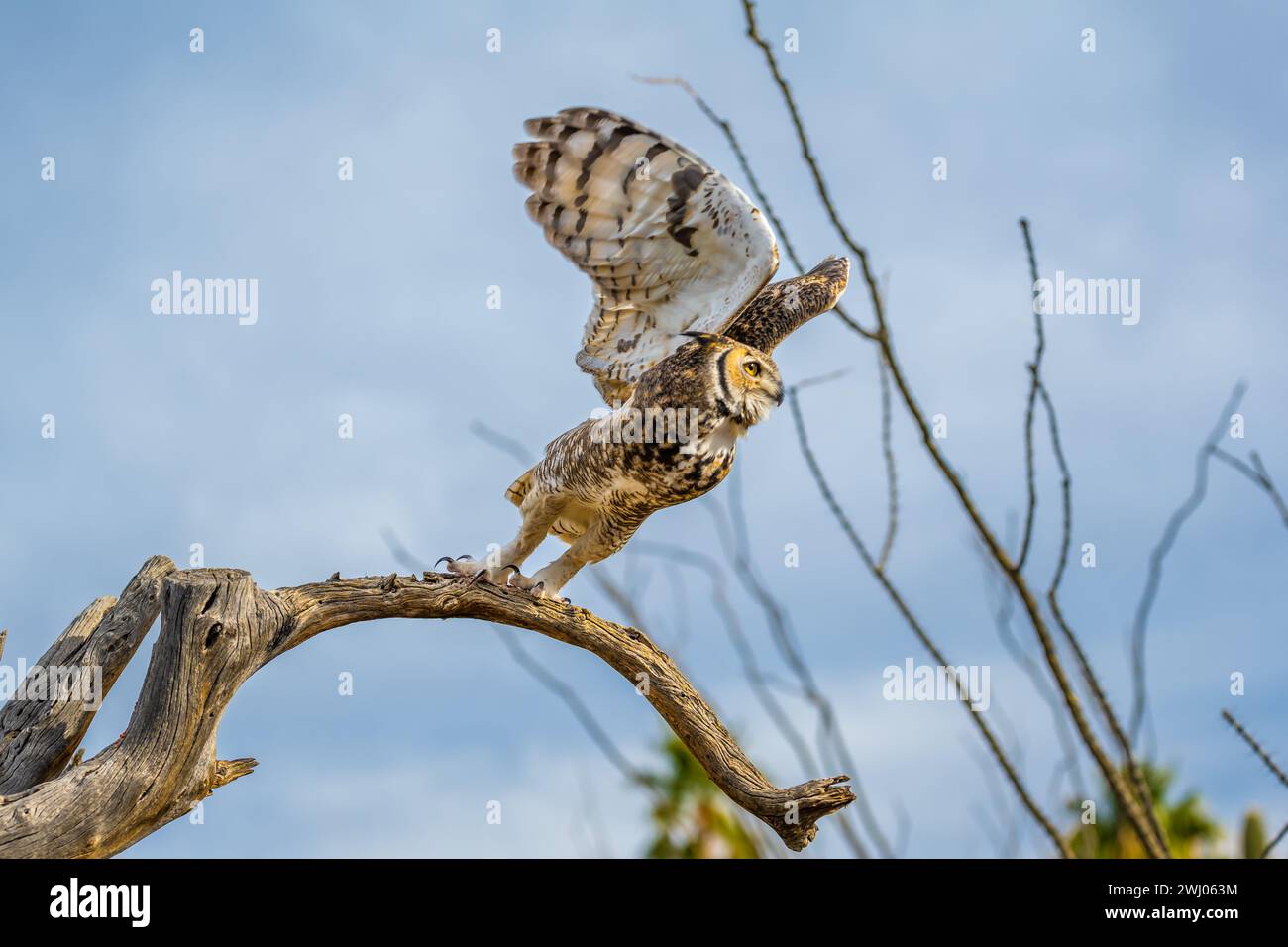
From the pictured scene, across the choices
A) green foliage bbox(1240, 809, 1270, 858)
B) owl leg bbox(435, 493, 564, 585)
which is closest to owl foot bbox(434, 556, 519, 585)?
owl leg bbox(435, 493, 564, 585)

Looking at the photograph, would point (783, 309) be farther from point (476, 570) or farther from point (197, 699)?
point (197, 699)

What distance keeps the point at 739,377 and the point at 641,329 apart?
549 millimetres

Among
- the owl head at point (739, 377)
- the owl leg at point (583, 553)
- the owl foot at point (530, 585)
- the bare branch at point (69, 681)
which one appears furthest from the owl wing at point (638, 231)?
the bare branch at point (69, 681)

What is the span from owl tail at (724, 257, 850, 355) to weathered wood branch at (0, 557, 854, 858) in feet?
3.67

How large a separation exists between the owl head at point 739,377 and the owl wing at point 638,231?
19cm

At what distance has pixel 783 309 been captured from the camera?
13.2ft

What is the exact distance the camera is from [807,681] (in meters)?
4.59
